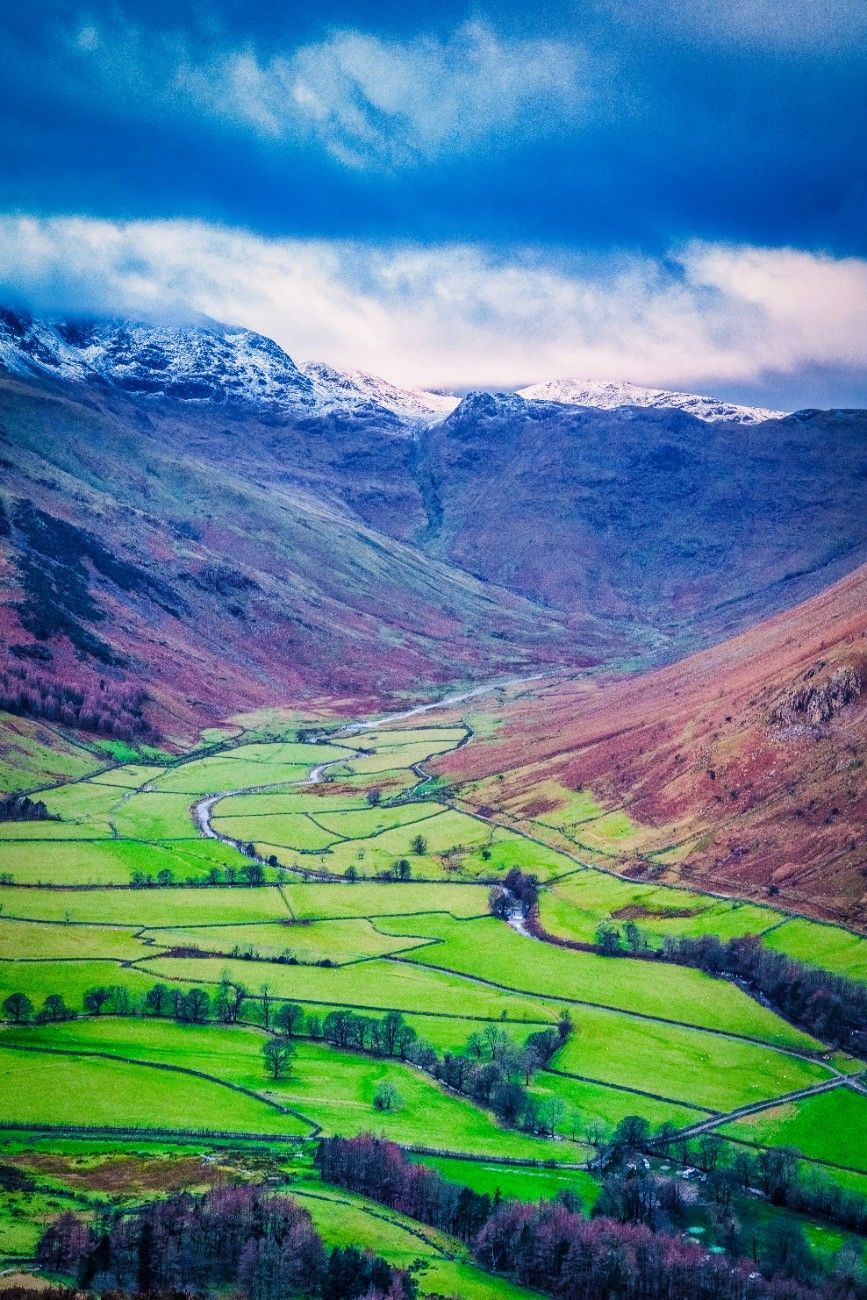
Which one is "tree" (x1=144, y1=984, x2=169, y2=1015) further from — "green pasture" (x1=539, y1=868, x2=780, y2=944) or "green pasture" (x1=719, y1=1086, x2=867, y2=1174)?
"green pasture" (x1=719, y1=1086, x2=867, y2=1174)

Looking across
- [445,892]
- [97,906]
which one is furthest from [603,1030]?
[97,906]

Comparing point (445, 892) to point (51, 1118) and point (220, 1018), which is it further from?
point (51, 1118)

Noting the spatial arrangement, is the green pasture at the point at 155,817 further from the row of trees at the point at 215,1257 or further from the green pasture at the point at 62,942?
the row of trees at the point at 215,1257

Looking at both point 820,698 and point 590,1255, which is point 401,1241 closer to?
point 590,1255

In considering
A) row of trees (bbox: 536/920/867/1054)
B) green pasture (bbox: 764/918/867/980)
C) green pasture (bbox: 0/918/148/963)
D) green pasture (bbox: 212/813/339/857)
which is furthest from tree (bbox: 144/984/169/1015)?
green pasture (bbox: 764/918/867/980)

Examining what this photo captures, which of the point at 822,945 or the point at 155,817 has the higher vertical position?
the point at 822,945

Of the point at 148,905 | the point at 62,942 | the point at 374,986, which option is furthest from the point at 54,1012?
the point at 148,905
